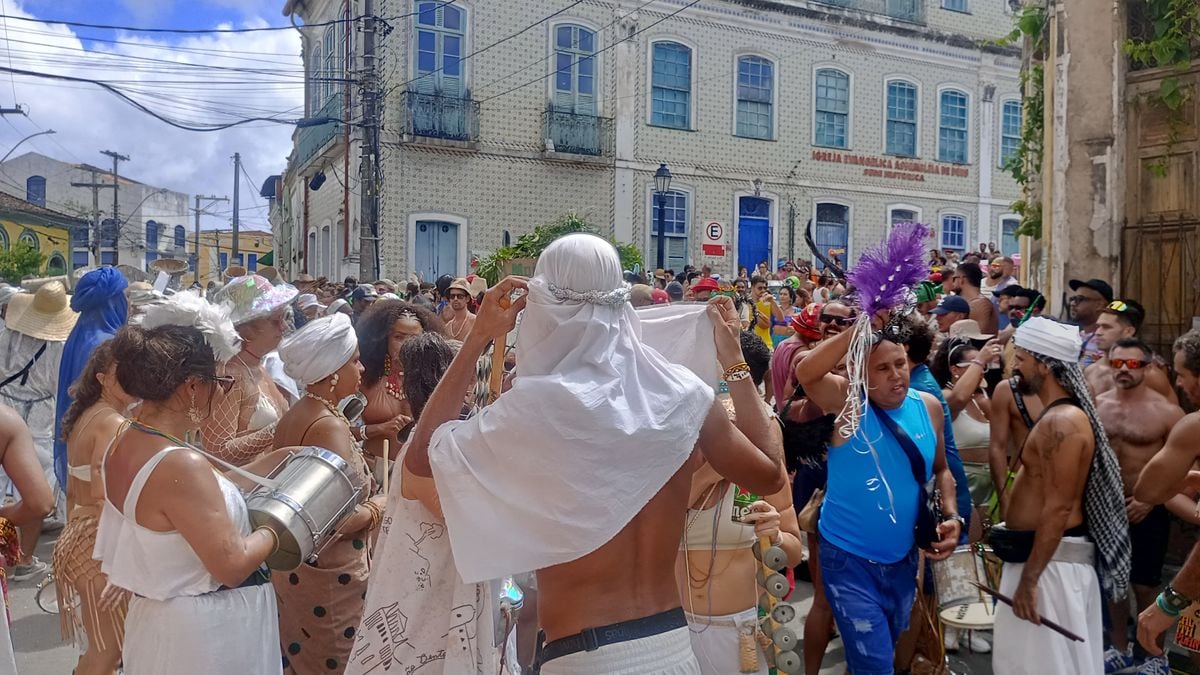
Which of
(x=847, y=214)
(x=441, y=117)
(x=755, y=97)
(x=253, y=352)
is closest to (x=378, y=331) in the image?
(x=253, y=352)

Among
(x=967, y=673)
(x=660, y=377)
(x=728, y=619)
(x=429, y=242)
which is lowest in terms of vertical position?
(x=967, y=673)

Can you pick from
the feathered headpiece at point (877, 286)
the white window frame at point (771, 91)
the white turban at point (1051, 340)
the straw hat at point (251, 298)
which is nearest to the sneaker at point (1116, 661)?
the white turban at point (1051, 340)

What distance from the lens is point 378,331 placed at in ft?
16.8

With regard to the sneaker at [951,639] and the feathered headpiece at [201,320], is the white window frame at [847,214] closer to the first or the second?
the sneaker at [951,639]

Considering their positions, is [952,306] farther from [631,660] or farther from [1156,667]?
[631,660]

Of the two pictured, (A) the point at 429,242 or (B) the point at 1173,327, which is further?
(A) the point at 429,242

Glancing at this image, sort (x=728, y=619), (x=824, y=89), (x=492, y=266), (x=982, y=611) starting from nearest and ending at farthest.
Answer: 1. (x=728, y=619)
2. (x=982, y=611)
3. (x=492, y=266)
4. (x=824, y=89)

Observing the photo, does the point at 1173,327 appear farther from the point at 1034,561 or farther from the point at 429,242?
the point at 429,242

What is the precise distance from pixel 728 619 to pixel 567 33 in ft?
61.9

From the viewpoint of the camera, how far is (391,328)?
5.11 meters

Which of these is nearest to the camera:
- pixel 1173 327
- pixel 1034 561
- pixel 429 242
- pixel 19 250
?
pixel 1034 561

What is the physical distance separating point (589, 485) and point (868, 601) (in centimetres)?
242

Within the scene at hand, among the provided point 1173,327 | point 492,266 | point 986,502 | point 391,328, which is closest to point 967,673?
point 986,502

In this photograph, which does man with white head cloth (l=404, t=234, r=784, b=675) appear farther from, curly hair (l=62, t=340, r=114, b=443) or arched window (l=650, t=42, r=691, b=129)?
arched window (l=650, t=42, r=691, b=129)
